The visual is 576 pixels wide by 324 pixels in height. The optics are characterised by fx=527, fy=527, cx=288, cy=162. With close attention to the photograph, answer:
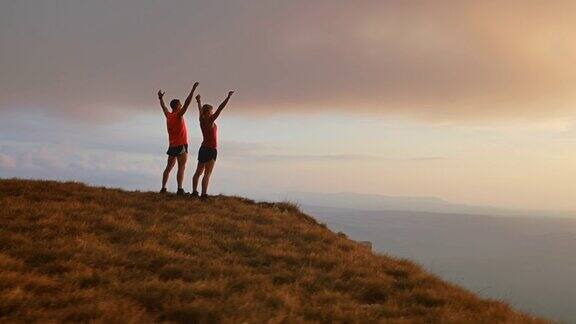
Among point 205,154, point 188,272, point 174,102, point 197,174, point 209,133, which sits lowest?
point 188,272

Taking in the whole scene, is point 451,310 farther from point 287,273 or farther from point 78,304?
point 78,304

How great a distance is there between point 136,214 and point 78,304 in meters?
7.55

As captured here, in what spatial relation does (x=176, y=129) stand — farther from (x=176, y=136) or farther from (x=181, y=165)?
(x=181, y=165)

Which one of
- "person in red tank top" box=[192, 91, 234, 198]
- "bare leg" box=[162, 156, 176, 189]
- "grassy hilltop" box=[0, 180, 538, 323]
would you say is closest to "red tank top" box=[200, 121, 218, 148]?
"person in red tank top" box=[192, 91, 234, 198]

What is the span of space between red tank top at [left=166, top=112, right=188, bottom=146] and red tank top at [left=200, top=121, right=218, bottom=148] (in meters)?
0.63

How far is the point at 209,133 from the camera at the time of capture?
1741cm

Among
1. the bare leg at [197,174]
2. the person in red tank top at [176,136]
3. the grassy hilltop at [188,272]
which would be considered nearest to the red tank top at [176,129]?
the person in red tank top at [176,136]

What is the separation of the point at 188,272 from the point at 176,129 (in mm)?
8101

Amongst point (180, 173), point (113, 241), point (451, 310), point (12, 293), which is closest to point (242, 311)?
point (12, 293)

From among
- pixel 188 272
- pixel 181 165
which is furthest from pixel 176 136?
pixel 188 272

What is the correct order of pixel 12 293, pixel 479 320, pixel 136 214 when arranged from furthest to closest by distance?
pixel 136 214 → pixel 479 320 → pixel 12 293

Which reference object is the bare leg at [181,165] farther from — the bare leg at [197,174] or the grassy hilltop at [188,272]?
the grassy hilltop at [188,272]

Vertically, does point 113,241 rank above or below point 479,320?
above

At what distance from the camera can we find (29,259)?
9.54 metres
